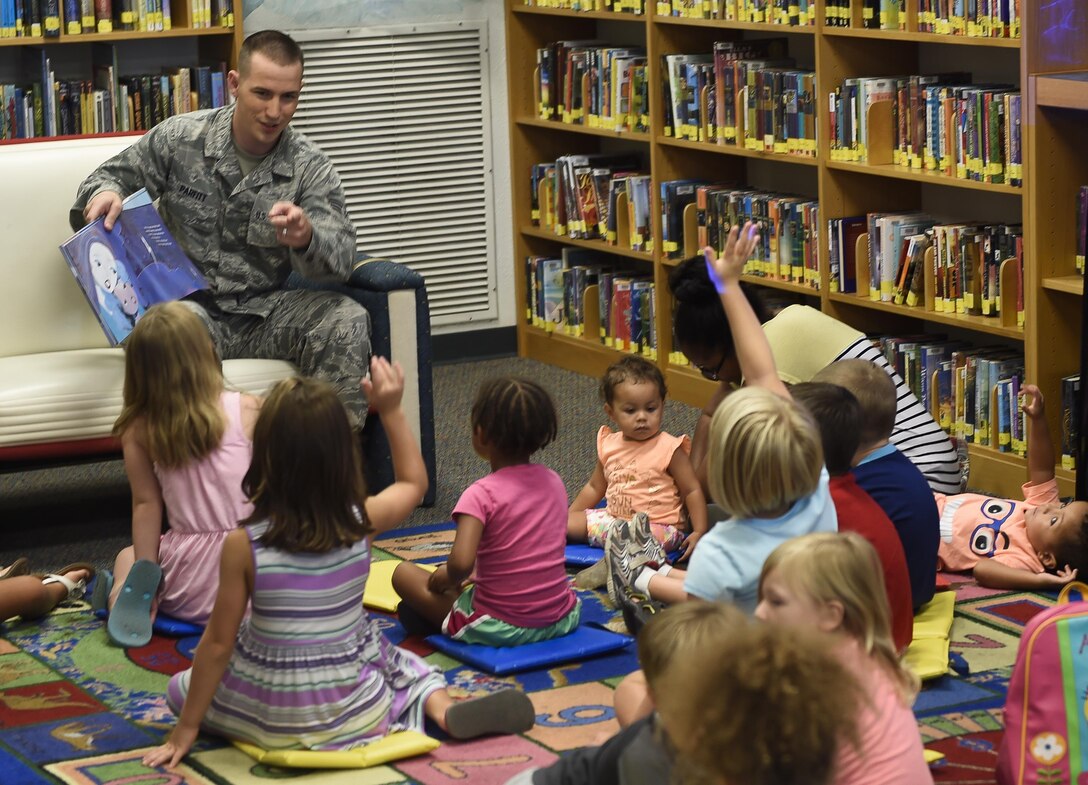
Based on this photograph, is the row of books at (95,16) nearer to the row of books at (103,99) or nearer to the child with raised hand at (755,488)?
the row of books at (103,99)

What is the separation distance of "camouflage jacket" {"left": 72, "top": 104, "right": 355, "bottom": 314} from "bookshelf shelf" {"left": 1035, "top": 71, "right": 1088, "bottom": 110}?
1772 mm

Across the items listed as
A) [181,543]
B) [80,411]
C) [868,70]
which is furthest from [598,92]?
[181,543]

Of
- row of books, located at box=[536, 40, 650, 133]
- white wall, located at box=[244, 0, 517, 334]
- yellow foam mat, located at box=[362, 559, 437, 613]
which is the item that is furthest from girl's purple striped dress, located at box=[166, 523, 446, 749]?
white wall, located at box=[244, 0, 517, 334]

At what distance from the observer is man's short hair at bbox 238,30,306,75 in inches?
173

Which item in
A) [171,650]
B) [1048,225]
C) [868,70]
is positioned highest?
[868,70]

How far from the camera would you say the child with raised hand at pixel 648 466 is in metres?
3.95

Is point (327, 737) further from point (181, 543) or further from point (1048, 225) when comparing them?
point (1048, 225)

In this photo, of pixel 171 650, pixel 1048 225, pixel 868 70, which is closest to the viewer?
pixel 171 650

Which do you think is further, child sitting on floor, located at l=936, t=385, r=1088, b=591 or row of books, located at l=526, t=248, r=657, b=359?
row of books, located at l=526, t=248, r=657, b=359

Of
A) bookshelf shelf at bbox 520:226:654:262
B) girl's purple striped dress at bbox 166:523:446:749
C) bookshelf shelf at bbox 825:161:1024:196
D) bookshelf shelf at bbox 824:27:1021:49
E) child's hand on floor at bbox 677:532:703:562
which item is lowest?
child's hand on floor at bbox 677:532:703:562

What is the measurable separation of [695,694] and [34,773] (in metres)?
1.59

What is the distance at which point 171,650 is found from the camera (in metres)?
3.54

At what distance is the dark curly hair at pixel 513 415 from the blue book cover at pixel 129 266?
1.25m

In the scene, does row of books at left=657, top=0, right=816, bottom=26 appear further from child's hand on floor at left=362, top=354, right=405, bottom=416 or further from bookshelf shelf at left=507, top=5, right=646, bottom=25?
child's hand on floor at left=362, top=354, right=405, bottom=416
